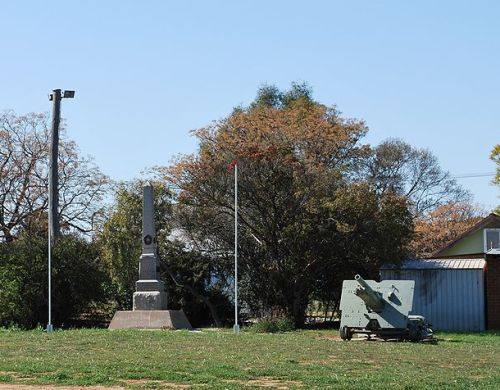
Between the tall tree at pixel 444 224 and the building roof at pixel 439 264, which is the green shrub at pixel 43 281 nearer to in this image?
the building roof at pixel 439 264

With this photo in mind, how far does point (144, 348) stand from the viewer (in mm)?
22484

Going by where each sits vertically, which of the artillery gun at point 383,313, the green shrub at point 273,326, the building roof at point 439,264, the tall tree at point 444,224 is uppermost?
the tall tree at point 444,224

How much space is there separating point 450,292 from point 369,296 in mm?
8815

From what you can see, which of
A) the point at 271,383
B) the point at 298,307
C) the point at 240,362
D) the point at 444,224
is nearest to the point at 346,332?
the point at 298,307

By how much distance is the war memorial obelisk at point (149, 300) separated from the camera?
33.0 m

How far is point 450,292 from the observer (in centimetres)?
3534

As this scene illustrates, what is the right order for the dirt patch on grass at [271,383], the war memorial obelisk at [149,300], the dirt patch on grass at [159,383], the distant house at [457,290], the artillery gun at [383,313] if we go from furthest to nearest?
the distant house at [457,290], the war memorial obelisk at [149,300], the artillery gun at [383,313], the dirt patch on grass at [271,383], the dirt patch on grass at [159,383]

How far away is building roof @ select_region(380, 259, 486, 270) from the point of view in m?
35.3

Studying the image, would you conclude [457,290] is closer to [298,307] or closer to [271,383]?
[298,307]

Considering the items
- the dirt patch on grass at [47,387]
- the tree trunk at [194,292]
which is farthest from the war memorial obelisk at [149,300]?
the dirt patch on grass at [47,387]

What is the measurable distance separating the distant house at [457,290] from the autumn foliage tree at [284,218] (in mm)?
1084

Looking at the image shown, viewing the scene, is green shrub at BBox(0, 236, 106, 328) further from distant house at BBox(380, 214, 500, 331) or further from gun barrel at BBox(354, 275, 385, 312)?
gun barrel at BBox(354, 275, 385, 312)

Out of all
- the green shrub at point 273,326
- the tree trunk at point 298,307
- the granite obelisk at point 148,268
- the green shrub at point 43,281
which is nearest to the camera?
the green shrub at point 273,326

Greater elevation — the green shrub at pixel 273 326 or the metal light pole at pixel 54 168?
the metal light pole at pixel 54 168
